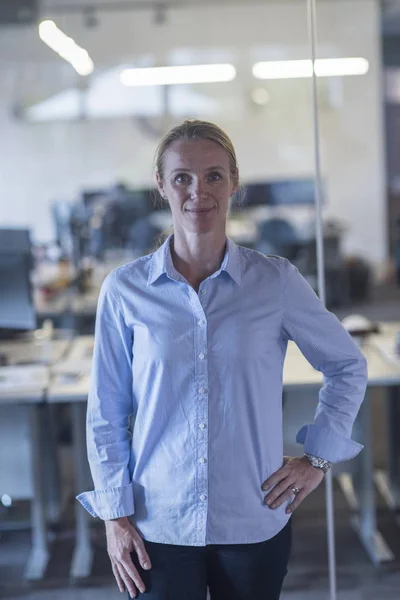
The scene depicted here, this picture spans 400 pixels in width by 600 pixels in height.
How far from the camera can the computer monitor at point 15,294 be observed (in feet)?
10.7

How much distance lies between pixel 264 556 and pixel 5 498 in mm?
1667

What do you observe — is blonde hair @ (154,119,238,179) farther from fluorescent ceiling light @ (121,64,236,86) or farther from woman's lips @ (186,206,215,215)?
fluorescent ceiling light @ (121,64,236,86)

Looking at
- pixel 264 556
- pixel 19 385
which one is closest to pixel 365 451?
pixel 19 385

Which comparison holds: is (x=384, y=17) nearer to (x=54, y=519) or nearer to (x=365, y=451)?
(x=365, y=451)

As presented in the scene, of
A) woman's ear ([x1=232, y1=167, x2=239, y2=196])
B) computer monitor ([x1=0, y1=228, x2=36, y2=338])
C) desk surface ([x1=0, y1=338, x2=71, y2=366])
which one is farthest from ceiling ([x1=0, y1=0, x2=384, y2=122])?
woman's ear ([x1=232, y1=167, x2=239, y2=196])

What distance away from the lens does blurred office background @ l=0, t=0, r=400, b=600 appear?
9.70ft

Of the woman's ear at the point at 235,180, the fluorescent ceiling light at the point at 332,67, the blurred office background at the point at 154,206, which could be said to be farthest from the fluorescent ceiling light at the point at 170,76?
the woman's ear at the point at 235,180

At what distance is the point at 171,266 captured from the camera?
1563 millimetres

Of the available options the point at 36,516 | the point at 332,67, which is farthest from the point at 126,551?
the point at 332,67

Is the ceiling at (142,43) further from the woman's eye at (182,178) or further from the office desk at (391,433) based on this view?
the woman's eye at (182,178)

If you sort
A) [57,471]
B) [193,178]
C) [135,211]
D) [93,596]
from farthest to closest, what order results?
[135,211]
[57,471]
[93,596]
[193,178]

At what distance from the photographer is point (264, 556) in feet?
5.12

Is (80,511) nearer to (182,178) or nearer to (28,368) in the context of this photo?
(28,368)

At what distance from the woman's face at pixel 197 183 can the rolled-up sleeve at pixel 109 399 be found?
0.19 metres
